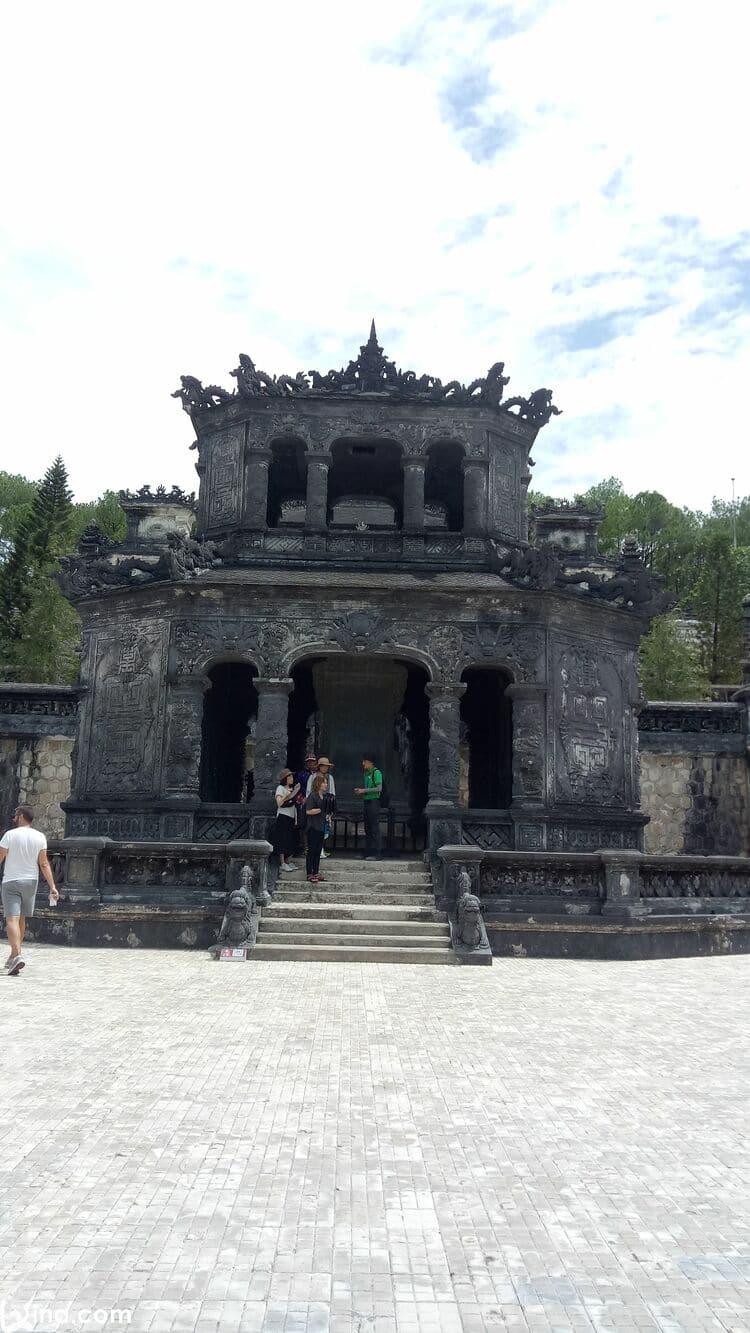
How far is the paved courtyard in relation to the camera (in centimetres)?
373

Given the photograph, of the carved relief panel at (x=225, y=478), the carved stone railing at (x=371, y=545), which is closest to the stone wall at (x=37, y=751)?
the carved relief panel at (x=225, y=478)

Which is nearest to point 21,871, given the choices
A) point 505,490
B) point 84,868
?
point 84,868

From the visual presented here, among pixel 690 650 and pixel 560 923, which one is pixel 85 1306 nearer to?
pixel 560 923

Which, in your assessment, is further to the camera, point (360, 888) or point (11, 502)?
point (11, 502)

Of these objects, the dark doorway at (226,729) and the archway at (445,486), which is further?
the archway at (445,486)

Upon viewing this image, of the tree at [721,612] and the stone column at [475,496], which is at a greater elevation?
the tree at [721,612]

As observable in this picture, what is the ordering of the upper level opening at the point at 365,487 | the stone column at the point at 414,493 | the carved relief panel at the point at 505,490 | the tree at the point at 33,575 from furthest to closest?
the tree at the point at 33,575 → the upper level opening at the point at 365,487 → the carved relief panel at the point at 505,490 → the stone column at the point at 414,493

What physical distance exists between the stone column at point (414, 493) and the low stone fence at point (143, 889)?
940 centimetres

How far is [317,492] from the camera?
21.2 meters

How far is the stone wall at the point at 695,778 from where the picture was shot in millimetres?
23375

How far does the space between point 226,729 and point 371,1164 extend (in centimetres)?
1738

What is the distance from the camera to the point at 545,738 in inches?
715

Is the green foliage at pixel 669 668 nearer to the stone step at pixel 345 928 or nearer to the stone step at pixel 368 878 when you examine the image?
the stone step at pixel 368 878

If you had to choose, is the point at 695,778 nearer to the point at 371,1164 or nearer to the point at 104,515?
the point at 371,1164
